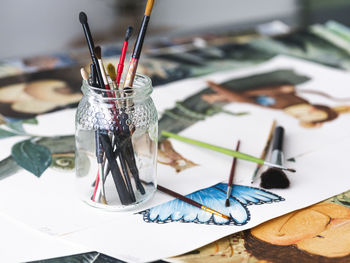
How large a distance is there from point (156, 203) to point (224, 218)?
7cm

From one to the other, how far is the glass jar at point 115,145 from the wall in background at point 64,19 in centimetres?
107

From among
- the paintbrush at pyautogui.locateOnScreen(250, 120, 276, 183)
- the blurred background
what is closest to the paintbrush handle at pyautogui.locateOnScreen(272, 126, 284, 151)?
the paintbrush at pyautogui.locateOnScreen(250, 120, 276, 183)

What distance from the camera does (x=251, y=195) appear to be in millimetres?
521

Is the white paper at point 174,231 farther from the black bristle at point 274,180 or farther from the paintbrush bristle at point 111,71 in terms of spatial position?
the paintbrush bristle at point 111,71

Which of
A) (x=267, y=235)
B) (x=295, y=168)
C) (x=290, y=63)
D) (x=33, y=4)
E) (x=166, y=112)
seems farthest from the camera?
A: (x=33, y=4)

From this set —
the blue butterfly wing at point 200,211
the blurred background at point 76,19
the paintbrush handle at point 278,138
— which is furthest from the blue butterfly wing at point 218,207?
the blurred background at point 76,19

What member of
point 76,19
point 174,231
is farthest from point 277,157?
point 76,19

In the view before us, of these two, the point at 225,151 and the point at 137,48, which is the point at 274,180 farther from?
the point at 137,48

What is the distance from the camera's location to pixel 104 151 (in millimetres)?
479

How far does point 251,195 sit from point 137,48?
195 mm

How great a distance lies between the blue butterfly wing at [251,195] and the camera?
0.51 meters

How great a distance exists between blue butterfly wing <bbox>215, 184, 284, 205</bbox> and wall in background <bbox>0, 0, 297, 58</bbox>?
1039mm

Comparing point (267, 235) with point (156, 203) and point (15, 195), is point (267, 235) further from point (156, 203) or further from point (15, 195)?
point (15, 195)

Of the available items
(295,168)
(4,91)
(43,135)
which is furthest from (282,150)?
(4,91)
